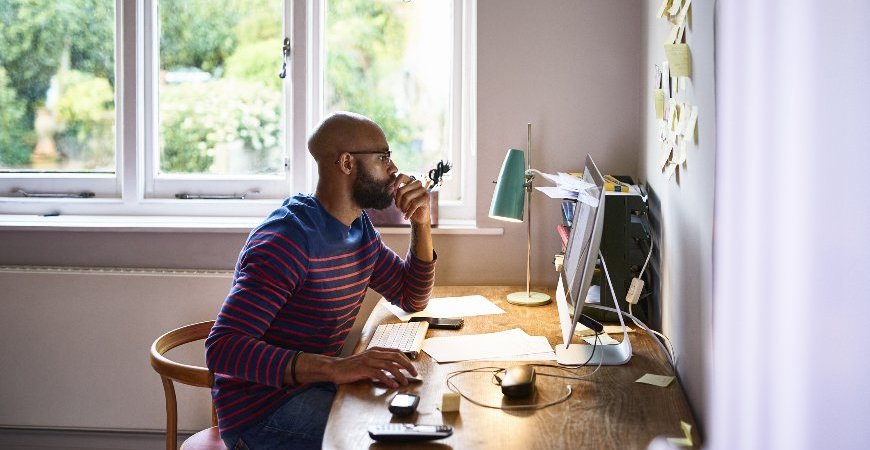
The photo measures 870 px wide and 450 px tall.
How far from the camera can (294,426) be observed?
169 cm

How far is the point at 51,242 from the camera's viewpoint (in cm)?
293

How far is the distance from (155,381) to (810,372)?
8.08ft

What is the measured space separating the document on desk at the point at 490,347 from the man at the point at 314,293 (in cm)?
22

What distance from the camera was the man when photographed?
1.61 m

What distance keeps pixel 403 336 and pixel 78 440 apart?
1648 millimetres

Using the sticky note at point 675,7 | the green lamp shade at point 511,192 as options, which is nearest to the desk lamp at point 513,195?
the green lamp shade at point 511,192

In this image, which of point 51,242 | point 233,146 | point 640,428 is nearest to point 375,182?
point 640,428

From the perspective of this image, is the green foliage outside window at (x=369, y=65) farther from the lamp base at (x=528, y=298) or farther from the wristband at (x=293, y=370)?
the wristband at (x=293, y=370)

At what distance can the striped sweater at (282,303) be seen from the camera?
162 centimetres

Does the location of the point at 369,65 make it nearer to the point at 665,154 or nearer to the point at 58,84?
the point at 58,84

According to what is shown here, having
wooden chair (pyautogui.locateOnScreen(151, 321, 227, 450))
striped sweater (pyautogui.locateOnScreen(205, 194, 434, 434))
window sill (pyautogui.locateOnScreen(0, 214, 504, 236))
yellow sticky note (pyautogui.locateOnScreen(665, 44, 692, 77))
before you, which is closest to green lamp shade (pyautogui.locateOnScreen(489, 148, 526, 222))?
window sill (pyautogui.locateOnScreen(0, 214, 504, 236))

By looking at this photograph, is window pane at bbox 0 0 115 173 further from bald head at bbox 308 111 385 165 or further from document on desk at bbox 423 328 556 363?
document on desk at bbox 423 328 556 363

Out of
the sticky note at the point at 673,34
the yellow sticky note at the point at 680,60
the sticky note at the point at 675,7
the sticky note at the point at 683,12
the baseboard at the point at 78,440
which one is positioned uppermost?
the sticky note at the point at 675,7

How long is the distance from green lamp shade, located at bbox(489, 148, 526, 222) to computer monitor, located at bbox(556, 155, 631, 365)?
376 millimetres
